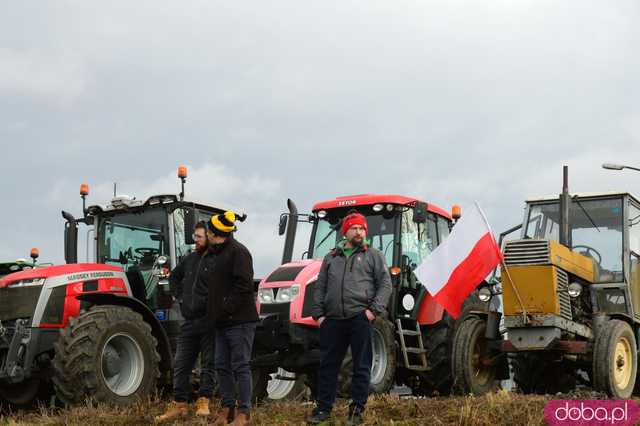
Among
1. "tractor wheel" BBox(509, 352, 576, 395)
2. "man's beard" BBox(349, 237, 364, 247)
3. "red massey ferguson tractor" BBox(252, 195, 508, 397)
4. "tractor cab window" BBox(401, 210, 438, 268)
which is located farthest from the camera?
Answer: "tractor cab window" BBox(401, 210, 438, 268)

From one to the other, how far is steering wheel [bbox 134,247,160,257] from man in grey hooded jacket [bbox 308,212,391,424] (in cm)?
394

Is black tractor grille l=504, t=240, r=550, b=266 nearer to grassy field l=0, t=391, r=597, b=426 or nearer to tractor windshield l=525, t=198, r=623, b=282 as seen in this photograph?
tractor windshield l=525, t=198, r=623, b=282

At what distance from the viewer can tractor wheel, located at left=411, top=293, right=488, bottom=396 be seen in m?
11.3

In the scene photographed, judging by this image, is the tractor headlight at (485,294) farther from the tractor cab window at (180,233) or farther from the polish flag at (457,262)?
the tractor cab window at (180,233)

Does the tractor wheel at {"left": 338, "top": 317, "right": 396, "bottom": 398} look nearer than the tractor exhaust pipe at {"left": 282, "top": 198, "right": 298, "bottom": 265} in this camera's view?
Yes

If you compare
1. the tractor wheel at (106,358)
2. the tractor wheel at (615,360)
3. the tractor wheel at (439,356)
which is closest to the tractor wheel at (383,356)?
the tractor wheel at (439,356)

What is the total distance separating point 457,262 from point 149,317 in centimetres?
351

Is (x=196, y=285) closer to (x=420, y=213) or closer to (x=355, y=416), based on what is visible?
(x=355, y=416)

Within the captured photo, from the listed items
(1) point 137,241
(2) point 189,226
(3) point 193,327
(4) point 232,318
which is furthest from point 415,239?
(4) point 232,318

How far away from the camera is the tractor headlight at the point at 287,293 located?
1051 centimetres

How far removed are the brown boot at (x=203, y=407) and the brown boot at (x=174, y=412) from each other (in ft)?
0.37

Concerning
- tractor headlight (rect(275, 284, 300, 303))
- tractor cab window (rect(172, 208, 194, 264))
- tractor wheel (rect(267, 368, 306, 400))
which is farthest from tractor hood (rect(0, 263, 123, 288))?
tractor wheel (rect(267, 368, 306, 400))

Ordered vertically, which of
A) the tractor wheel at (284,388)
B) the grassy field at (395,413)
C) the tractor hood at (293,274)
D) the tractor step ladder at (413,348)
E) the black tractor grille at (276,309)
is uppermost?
the tractor hood at (293,274)

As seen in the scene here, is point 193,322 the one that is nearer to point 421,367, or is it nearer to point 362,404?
point 362,404
